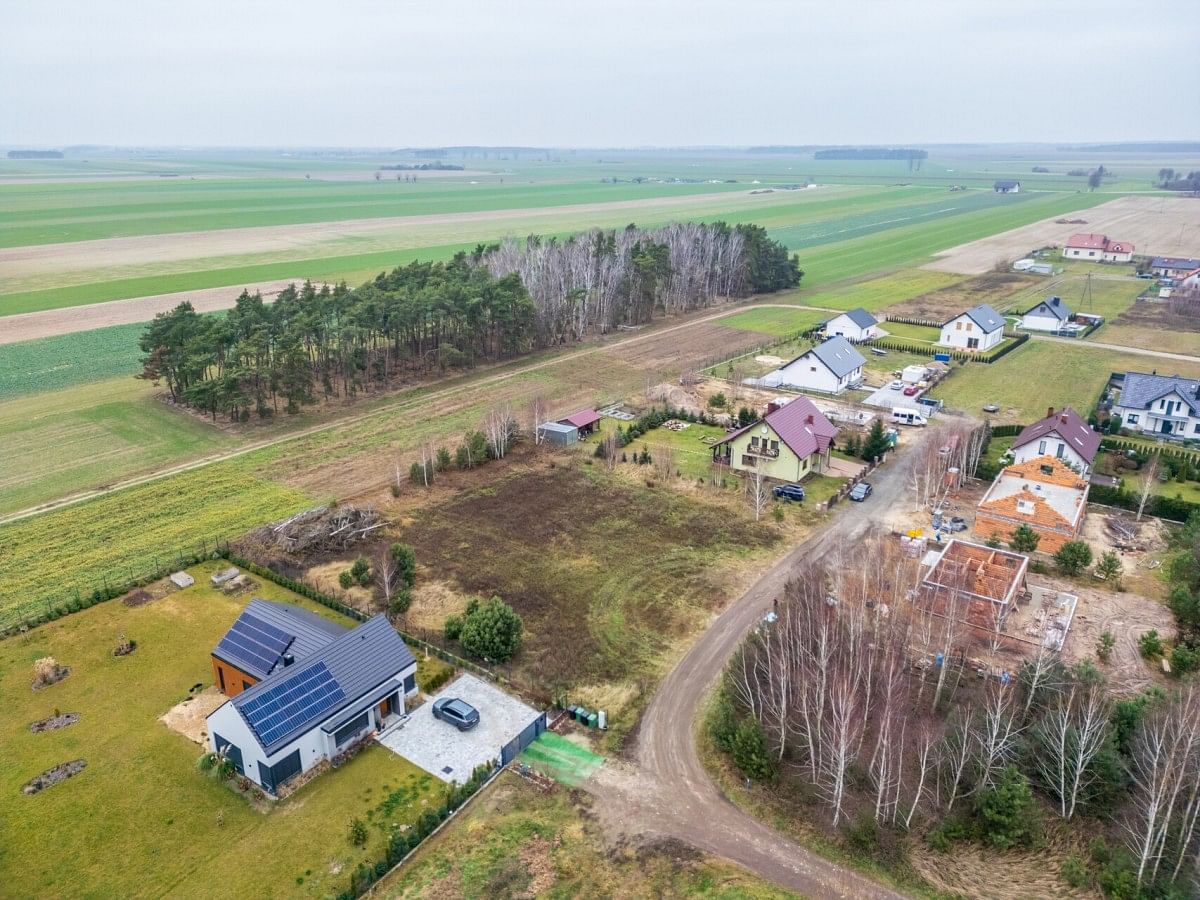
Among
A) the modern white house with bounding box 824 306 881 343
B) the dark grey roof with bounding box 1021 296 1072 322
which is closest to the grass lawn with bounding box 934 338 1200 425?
the dark grey roof with bounding box 1021 296 1072 322

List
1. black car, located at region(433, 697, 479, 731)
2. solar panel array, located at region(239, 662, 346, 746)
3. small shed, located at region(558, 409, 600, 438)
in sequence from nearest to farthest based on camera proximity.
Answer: solar panel array, located at region(239, 662, 346, 746) < black car, located at region(433, 697, 479, 731) < small shed, located at region(558, 409, 600, 438)

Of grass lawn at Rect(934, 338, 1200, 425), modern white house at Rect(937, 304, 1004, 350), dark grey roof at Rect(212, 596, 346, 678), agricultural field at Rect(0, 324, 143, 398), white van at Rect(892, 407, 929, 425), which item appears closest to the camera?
dark grey roof at Rect(212, 596, 346, 678)

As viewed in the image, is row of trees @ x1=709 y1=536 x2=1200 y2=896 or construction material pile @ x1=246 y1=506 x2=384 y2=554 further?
construction material pile @ x1=246 y1=506 x2=384 y2=554

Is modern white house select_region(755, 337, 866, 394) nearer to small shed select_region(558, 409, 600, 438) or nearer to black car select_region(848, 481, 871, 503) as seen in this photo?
small shed select_region(558, 409, 600, 438)

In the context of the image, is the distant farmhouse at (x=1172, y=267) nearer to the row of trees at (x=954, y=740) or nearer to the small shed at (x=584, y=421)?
the small shed at (x=584, y=421)

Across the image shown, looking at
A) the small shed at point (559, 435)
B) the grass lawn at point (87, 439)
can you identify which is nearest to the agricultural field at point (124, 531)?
the grass lawn at point (87, 439)

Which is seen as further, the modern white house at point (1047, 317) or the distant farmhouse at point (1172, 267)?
the distant farmhouse at point (1172, 267)

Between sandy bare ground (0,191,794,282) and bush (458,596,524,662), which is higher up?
sandy bare ground (0,191,794,282)
